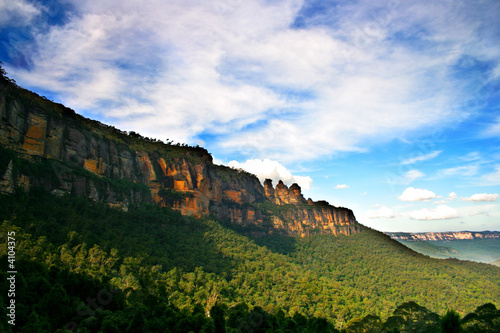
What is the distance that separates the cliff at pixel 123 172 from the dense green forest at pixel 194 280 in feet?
15.4

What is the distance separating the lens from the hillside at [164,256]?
97.2ft

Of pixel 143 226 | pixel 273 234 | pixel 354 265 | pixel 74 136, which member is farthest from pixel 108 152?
pixel 354 265

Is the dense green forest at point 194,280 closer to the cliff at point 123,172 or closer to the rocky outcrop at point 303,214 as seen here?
the cliff at point 123,172

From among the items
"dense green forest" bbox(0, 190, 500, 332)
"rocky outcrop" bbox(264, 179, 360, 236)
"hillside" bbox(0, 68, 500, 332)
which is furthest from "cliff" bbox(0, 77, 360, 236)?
"dense green forest" bbox(0, 190, 500, 332)

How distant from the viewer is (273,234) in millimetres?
125000

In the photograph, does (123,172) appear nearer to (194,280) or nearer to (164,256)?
(164,256)

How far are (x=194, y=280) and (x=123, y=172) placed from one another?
45.7 meters

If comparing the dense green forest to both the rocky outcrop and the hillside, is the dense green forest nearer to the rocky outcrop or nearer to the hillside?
the hillside

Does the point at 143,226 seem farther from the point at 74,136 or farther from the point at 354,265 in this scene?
the point at 354,265

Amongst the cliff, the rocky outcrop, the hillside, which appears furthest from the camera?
the rocky outcrop

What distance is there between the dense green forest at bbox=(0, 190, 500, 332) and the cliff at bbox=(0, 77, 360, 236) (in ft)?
15.4

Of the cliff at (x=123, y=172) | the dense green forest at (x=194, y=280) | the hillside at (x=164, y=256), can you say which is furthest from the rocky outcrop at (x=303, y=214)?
the dense green forest at (x=194, y=280)

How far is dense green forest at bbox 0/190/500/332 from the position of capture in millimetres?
25812

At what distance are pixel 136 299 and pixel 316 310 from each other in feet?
126
